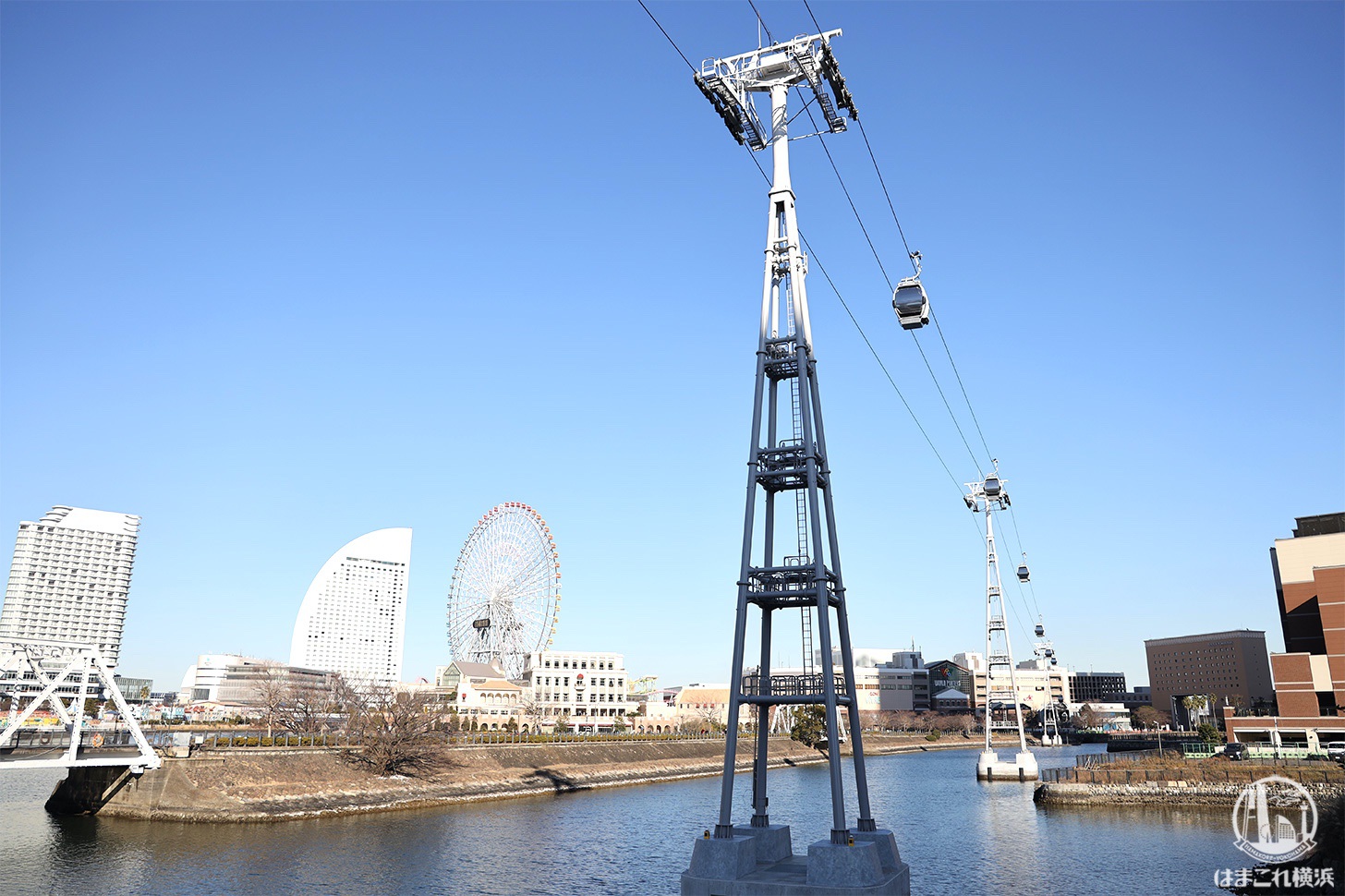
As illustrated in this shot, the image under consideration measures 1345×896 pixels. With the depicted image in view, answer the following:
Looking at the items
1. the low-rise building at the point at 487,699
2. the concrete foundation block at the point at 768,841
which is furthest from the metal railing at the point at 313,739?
the concrete foundation block at the point at 768,841

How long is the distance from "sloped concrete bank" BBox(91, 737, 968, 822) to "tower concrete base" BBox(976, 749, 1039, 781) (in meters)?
30.1

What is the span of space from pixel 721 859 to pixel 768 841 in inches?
110

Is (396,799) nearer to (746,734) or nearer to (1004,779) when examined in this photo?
(1004,779)

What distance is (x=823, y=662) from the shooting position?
Answer: 888 inches

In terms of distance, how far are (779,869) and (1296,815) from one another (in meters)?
40.7

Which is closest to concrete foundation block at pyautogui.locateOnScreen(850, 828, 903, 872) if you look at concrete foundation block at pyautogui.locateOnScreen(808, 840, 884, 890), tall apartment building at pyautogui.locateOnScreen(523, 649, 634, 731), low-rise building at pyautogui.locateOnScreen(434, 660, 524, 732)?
concrete foundation block at pyautogui.locateOnScreen(808, 840, 884, 890)

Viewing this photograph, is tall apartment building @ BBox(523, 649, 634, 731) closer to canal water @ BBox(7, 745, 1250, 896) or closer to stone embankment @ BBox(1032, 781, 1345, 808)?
canal water @ BBox(7, 745, 1250, 896)

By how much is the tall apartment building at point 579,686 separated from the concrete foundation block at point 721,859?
11144 cm

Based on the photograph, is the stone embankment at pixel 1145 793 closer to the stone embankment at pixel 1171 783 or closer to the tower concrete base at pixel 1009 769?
the stone embankment at pixel 1171 783

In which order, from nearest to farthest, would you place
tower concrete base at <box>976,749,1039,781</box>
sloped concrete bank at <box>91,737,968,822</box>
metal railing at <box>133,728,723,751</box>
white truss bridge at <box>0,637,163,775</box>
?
white truss bridge at <box>0,637,163,775</box>
sloped concrete bank at <box>91,737,968,822</box>
metal railing at <box>133,728,723,751</box>
tower concrete base at <box>976,749,1039,781</box>

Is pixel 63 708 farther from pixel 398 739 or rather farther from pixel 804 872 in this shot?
pixel 804 872

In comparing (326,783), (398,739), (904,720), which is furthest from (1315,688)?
(904,720)

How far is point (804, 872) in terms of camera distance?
22.5m

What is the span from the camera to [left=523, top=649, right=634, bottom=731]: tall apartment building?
13112cm
